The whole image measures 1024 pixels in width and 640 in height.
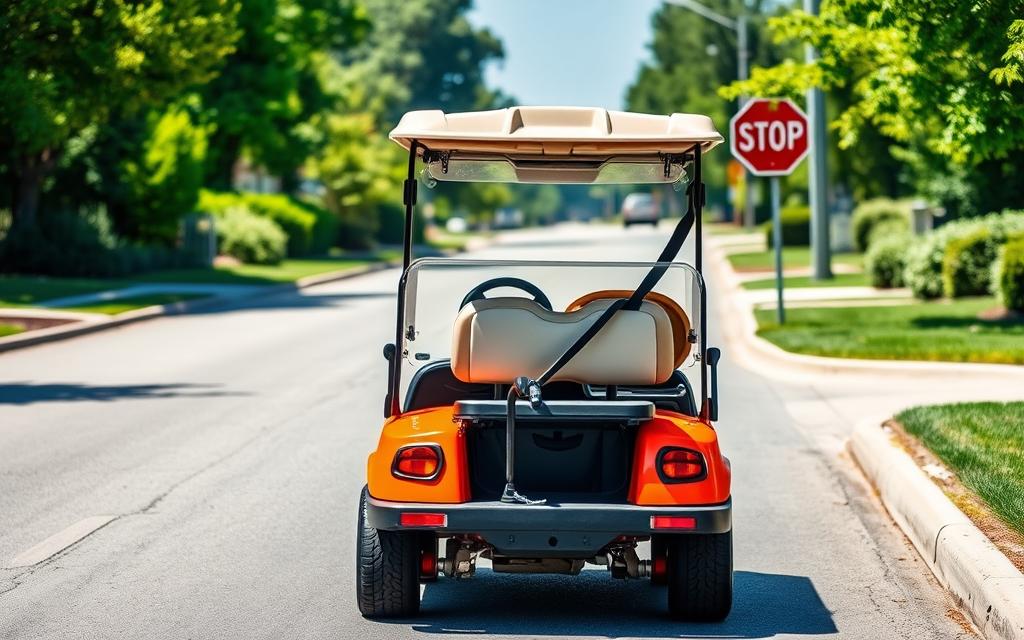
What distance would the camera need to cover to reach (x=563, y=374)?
7.00m

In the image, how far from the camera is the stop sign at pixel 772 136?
20.5 metres

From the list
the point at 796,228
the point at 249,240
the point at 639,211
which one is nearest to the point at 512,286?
the point at 249,240

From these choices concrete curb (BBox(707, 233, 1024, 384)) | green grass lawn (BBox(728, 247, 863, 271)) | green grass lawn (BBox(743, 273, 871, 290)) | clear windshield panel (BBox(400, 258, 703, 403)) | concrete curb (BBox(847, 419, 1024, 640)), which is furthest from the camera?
green grass lawn (BBox(728, 247, 863, 271))

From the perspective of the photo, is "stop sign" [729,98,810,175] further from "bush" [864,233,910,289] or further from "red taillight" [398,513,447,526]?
"red taillight" [398,513,447,526]

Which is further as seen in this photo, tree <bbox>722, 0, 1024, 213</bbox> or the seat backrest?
tree <bbox>722, 0, 1024, 213</bbox>

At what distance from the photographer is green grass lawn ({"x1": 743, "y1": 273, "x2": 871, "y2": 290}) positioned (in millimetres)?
30398

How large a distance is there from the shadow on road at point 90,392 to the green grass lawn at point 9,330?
4.65 meters

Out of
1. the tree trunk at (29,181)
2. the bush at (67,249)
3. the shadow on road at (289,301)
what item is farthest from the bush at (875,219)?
the tree trunk at (29,181)

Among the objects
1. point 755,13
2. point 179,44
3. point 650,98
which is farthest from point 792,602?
point 650,98

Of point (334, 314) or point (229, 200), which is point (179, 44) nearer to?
point (334, 314)

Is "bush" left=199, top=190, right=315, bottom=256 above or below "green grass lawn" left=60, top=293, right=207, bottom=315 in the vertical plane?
above

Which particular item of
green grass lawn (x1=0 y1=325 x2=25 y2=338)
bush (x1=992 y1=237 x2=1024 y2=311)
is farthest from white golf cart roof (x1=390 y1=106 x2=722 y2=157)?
green grass lawn (x1=0 y1=325 x2=25 y2=338)

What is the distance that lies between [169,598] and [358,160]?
5367cm

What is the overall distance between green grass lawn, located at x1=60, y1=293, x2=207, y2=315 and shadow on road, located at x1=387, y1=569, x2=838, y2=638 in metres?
18.6
